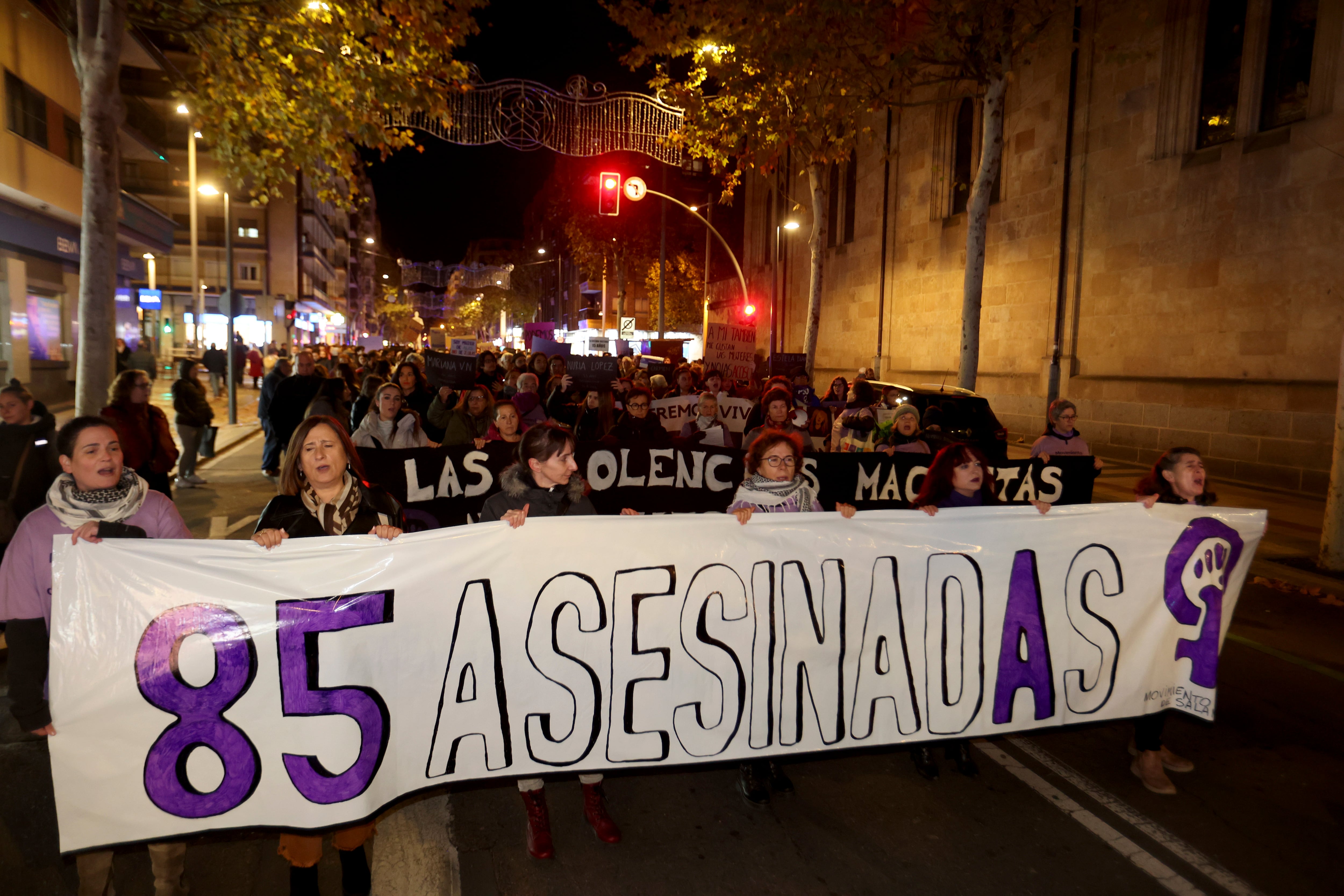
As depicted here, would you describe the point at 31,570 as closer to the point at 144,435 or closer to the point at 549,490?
the point at 549,490

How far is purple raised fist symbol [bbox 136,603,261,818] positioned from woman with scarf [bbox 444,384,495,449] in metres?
5.17

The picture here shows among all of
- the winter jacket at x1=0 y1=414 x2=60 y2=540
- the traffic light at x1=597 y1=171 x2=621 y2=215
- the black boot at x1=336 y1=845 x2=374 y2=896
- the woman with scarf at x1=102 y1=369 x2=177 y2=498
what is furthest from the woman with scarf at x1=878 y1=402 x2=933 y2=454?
the traffic light at x1=597 y1=171 x2=621 y2=215

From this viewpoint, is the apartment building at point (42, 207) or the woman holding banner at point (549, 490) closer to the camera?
the woman holding banner at point (549, 490)

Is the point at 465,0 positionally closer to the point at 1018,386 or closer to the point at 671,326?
the point at 1018,386

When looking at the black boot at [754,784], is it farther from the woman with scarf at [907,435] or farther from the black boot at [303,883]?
the woman with scarf at [907,435]

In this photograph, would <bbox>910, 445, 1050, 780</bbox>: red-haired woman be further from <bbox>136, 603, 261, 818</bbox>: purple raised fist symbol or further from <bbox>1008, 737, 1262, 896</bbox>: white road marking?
<bbox>136, 603, 261, 818</bbox>: purple raised fist symbol

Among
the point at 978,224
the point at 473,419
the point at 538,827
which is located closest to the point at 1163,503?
the point at 538,827

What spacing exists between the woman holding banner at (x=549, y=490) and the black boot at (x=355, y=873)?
68 centimetres

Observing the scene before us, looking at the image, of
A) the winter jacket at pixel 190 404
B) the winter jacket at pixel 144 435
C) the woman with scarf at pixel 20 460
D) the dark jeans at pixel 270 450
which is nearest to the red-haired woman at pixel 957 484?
the woman with scarf at pixel 20 460

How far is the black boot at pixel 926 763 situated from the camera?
157 inches

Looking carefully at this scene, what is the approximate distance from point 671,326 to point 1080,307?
39298 mm

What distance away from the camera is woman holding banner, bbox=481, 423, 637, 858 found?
3510 millimetres

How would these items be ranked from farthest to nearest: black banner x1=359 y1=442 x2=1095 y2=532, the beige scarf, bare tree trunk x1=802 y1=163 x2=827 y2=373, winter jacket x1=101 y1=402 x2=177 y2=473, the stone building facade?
bare tree trunk x1=802 y1=163 x2=827 y2=373 → the stone building facade → winter jacket x1=101 y1=402 x2=177 y2=473 → black banner x1=359 y1=442 x2=1095 y2=532 → the beige scarf

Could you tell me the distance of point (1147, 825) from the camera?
11.7ft
